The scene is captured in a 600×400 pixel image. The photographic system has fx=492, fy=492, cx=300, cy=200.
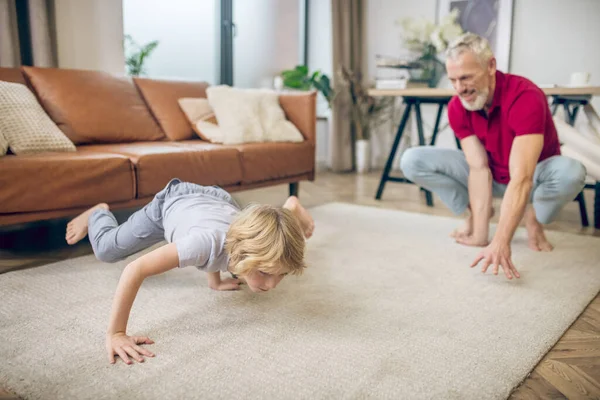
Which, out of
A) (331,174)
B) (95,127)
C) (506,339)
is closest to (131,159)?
(95,127)

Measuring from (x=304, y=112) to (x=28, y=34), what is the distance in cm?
166

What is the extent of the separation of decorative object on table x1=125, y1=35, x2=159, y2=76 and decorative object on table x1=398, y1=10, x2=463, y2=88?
76.5 inches

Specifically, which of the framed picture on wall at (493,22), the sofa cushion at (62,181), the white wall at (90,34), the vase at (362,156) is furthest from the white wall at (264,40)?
the sofa cushion at (62,181)

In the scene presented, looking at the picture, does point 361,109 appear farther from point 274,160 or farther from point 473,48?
point 473,48

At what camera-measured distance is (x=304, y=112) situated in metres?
3.18

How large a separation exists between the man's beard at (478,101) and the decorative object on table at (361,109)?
111 inches

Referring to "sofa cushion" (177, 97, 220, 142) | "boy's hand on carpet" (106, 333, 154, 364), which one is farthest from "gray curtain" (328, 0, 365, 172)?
"boy's hand on carpet" (106, 333, 154, 364)

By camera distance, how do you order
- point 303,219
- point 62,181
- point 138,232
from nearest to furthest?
point 138,232 < point 303,219 < point 62,181

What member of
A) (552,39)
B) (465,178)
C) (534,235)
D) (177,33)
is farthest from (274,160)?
(552,39)

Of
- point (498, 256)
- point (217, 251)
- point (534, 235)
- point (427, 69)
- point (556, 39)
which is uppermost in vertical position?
point (556, 39)

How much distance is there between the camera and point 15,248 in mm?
2045

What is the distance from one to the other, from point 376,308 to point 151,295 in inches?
27.4

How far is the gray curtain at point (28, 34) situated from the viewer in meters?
2.62

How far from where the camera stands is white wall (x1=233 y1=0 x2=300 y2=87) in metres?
4.55
